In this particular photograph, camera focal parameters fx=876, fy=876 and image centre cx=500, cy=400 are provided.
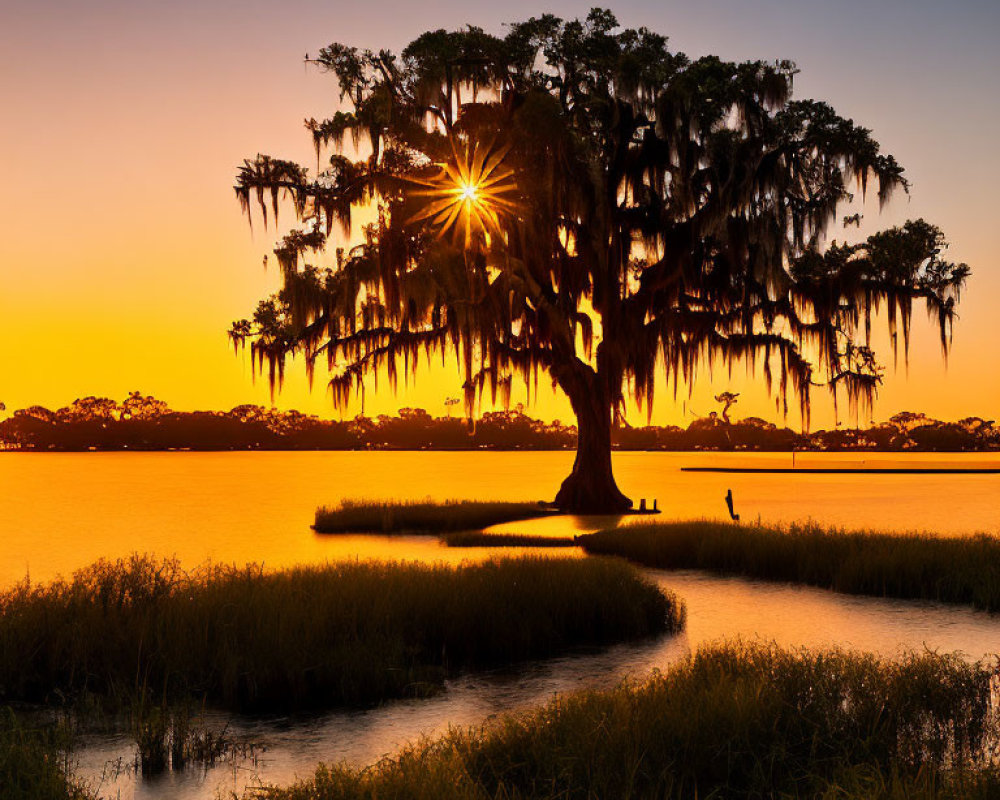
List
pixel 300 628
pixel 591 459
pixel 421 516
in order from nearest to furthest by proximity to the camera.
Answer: pixel 300 628 < pixel 591 459 < pixel 421 516

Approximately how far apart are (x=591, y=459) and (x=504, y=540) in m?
7.56

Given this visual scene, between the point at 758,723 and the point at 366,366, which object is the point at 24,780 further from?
the point at 366,366

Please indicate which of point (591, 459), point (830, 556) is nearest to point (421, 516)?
point (591, 459)

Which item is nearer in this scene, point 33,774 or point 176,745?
point 33,774

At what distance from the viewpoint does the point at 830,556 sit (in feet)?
69.4

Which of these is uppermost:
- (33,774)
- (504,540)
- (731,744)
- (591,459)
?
(591,459)

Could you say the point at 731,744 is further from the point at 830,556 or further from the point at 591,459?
the point at 591,459

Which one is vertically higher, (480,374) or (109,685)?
(480,374)

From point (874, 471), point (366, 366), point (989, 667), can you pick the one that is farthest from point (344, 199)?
point (874, 471)

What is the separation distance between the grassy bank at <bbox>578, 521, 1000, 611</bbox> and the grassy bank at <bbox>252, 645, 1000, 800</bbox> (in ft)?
28.1

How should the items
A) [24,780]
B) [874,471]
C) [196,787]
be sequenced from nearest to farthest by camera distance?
[24,780] < [196,787] < [874,471]

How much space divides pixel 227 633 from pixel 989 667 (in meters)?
10.0

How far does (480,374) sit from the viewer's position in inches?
1300

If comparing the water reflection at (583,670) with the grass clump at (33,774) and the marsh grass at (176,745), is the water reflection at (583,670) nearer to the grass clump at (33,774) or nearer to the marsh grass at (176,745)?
the marsh grass at (176,745)
